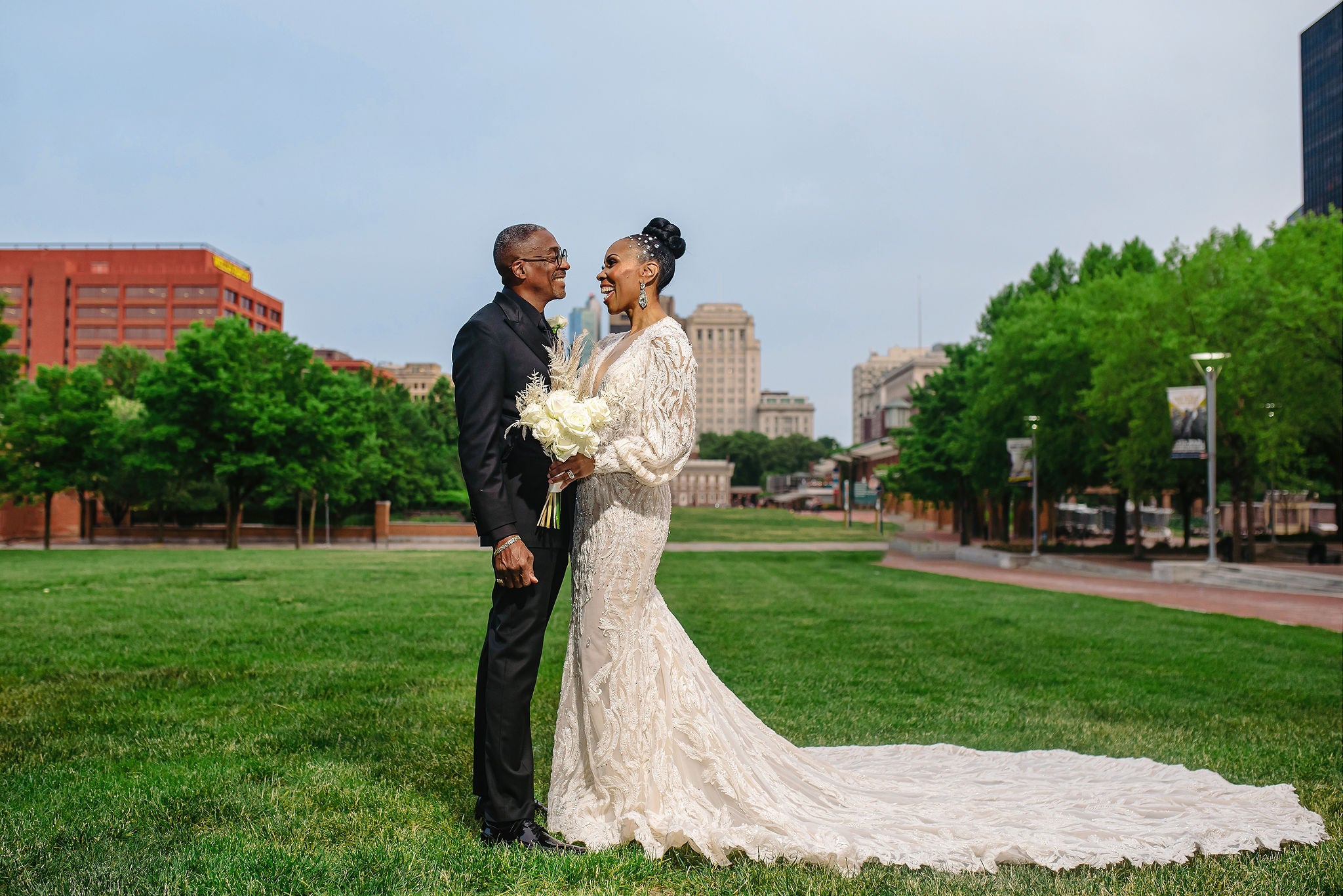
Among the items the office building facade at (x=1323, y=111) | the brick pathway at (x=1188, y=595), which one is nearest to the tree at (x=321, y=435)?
the brick pathway at (x=1188, y=595)

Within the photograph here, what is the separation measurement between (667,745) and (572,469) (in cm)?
125

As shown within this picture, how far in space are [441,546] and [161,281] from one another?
7514 cm

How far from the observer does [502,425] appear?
4180mm

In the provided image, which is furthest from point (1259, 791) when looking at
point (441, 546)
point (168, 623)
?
point (441, 546)

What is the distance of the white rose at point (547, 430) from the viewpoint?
3961 mm

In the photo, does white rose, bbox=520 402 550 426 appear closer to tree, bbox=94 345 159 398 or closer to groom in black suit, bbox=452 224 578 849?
groom in black suit, bbox=452 224 578 849

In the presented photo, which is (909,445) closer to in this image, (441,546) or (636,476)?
(441,546)

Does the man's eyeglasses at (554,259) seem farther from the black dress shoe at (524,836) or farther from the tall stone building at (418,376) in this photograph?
the tall stone building at (418,376)

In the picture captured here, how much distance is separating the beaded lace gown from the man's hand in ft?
1.05

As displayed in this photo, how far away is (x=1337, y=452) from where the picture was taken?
27.9 meters

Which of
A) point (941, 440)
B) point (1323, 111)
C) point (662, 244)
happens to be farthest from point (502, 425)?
point (1323, 111)

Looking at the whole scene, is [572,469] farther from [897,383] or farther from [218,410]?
[897,383]

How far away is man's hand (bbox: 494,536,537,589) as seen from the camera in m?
4.04

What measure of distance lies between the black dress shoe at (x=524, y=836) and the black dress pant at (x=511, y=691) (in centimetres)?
3
